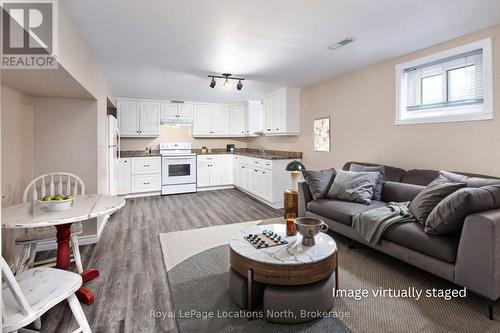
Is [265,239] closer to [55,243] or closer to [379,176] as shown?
[379,176]

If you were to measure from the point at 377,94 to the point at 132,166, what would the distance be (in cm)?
512

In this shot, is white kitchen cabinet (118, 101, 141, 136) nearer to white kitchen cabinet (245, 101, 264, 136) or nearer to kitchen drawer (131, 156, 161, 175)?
kitchen drawer (131, 156, 161, 175)

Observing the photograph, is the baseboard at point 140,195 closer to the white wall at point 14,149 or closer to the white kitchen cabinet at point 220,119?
the white kitchen cabinet at point 220,119

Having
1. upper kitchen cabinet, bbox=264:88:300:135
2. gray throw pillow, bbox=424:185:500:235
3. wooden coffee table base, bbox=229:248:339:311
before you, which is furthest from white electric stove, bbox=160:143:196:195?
gray throw pillow, bbox=424:185:500:235

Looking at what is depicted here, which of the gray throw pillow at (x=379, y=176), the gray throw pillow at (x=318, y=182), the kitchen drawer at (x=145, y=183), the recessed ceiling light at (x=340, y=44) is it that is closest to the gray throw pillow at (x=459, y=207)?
the gray throw pillow at (x=379, y=176)

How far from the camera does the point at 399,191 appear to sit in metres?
3.14

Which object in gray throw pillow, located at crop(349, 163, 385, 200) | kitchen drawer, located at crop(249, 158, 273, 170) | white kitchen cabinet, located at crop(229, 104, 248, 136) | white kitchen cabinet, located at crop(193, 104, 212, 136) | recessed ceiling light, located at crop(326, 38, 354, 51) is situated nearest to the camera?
recessed ceiling light, located at crop(326, 38, 354, 51)

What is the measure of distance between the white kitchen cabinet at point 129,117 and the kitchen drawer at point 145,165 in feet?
2.22

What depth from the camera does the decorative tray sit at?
81.7 inches

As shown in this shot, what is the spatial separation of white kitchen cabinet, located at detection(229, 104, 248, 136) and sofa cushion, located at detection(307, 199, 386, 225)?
429cm

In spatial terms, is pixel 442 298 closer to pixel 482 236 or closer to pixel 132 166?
pixel 482 236

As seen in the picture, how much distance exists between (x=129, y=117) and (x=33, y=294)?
5.36m

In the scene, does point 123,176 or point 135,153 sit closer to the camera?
point 123,176

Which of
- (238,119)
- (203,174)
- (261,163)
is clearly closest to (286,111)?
(261,163)
